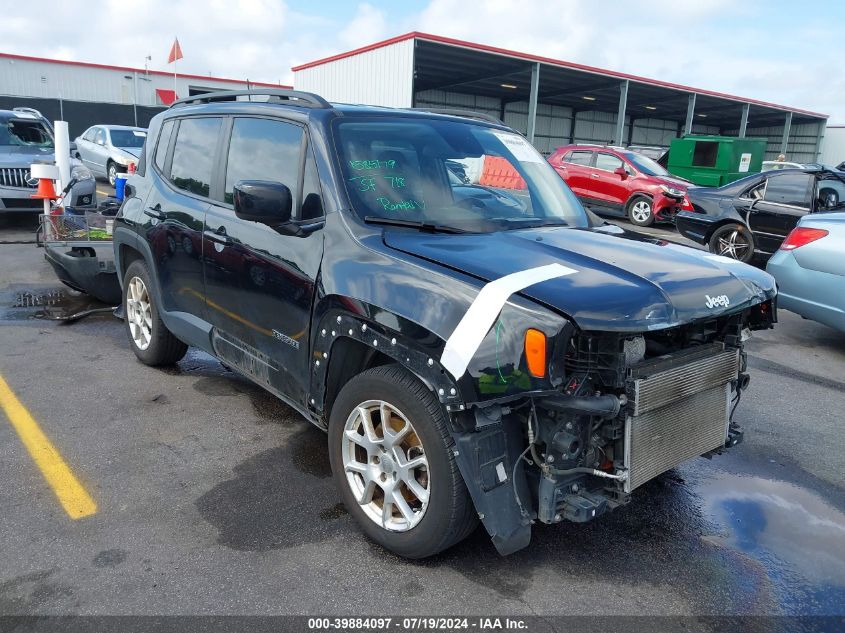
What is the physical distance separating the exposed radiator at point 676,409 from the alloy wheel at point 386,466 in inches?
33.1

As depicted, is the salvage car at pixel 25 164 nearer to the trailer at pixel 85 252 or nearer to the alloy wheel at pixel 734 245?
the trailer at pixel 85 252

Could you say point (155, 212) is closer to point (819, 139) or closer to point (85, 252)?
point (85, 252)

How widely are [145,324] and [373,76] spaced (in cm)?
1916

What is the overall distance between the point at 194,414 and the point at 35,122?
10500 mm

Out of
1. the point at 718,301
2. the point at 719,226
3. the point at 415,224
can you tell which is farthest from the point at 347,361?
the point at 719,226

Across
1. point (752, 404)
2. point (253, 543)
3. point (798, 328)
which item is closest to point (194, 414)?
point (253, 543)

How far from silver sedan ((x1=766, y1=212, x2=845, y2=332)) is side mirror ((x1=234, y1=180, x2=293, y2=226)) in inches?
200

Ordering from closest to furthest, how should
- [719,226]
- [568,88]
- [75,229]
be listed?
[75,229] < [719,226] < [568,88]

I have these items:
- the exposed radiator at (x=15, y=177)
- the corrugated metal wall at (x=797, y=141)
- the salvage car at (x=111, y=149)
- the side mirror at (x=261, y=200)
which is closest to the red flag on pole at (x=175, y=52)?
the salvage car at (x=111, y=149)

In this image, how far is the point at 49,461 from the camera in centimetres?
368

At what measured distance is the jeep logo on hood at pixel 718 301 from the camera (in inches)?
107

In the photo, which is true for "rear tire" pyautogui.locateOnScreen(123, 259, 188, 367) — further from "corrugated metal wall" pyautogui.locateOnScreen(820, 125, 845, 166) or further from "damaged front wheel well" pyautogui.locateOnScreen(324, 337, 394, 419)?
"corrugated metal wall" pyautogui.locateOnScreen(820, 125, 845, 166)

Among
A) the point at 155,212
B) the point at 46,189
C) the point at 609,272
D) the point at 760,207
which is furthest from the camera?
the point at 760,207

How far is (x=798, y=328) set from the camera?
7.49 meters
